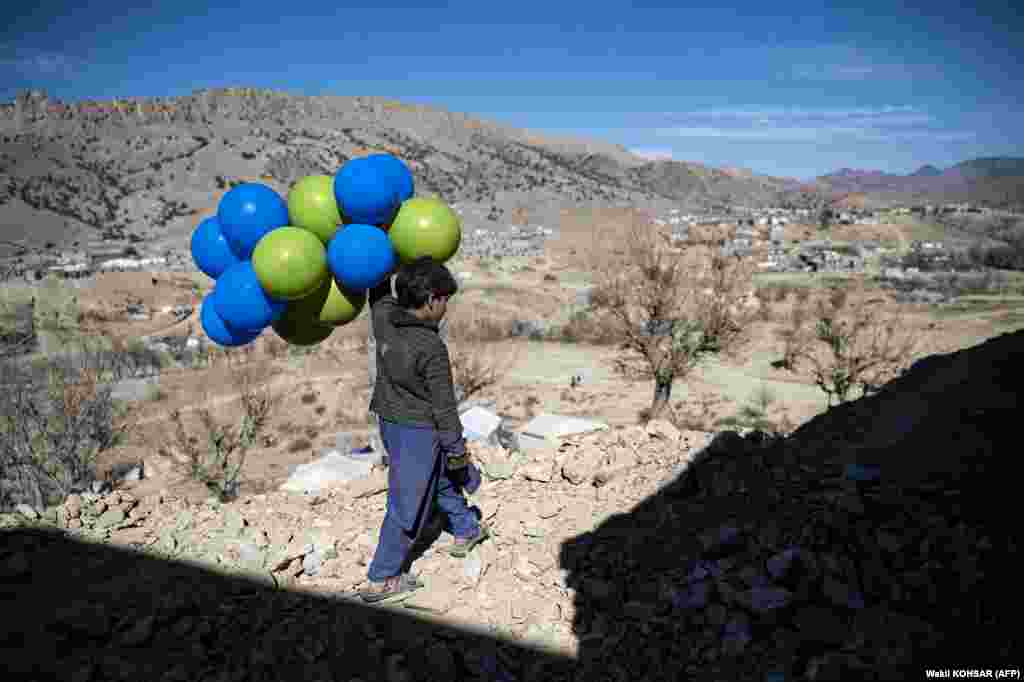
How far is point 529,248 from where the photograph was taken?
54.6 meters

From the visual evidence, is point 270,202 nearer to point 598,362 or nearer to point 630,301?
point 630,301

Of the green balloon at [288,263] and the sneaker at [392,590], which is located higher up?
the green balloon at [288,263]

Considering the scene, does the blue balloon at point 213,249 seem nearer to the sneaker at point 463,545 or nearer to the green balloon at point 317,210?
the green balloon at point 317,210

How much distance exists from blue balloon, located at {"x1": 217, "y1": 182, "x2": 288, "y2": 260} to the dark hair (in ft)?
2.81

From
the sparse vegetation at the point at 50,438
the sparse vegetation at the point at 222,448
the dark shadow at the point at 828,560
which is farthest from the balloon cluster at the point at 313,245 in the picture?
the sparse vegetation at the point at 50,438

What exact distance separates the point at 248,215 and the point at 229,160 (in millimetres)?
77328

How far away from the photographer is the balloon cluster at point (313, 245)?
3.15 m

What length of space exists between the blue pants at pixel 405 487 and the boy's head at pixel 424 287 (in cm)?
73

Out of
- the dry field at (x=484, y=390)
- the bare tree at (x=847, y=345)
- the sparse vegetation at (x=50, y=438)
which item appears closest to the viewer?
the sparse vegetation at (x=50, y=438)

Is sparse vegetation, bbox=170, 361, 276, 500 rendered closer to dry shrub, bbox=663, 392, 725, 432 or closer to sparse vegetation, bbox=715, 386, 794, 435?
dry shrub, bbox=663, 392, 725, 432

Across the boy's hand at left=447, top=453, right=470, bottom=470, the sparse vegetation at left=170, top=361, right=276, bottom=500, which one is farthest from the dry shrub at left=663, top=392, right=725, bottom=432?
the boy's hand at left=447, top=453, right=470, bottom=470

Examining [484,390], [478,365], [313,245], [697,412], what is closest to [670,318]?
[697,412]

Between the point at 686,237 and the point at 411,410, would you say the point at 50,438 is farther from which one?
the point at 686,237

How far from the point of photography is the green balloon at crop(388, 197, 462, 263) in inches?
132
